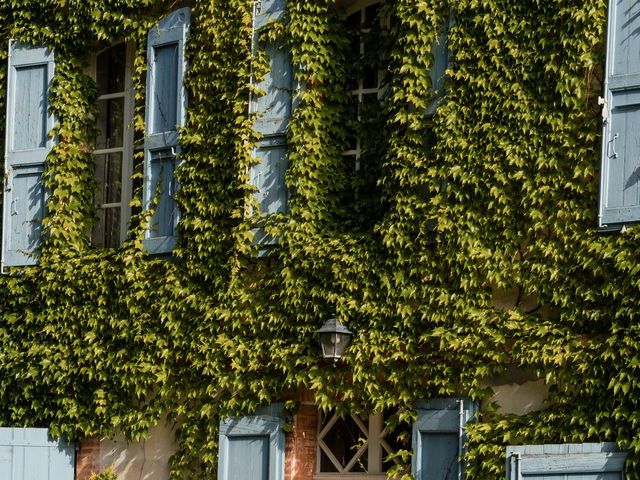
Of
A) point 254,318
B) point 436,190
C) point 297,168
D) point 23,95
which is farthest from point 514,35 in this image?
point 23,95

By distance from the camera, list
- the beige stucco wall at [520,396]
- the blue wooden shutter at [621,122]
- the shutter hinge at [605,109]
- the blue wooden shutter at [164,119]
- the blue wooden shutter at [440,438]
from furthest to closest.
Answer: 1. the blue wooden shutter at [164,119]
2. the blue wooden shutter at [440,438]
3. the beige stucco wall at [520,396]
4. the shutter hinge at [605,109]
5. the blue wooden shutter at [621,122]

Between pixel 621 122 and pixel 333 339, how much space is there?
258cm

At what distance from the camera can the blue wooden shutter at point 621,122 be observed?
10.7 meters

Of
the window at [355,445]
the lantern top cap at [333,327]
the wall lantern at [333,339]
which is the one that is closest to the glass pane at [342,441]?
the window at [355,445]

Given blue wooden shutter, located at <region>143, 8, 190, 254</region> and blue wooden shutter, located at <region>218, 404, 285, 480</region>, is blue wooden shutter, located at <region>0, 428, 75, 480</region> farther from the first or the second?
blue wooden shutter, located at <region>143, 8, 190, 254</region>

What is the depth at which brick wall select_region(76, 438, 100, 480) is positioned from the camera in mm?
13164

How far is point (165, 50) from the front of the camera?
1334 cm

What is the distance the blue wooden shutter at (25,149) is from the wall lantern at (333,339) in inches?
124

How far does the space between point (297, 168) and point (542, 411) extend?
2782 mm

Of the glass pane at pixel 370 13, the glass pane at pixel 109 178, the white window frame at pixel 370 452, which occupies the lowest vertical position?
the white window frame at pixel 370 452

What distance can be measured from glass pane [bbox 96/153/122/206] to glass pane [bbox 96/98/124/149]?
0.39 feet

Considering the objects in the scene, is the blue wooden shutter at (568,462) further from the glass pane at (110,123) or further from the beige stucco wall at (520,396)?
the glass pane at (110,123)

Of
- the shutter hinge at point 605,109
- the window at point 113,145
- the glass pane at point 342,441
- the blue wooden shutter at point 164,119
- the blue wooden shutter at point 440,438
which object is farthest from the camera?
the window at point 113,145

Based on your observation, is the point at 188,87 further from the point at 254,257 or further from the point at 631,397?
the point at 631,397
